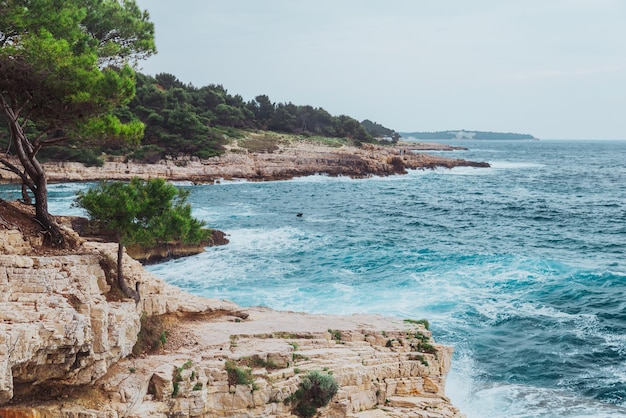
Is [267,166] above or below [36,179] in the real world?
below

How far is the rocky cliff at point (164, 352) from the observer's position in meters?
9.66

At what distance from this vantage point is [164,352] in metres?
12.7

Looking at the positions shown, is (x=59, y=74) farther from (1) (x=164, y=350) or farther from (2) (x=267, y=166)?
(2) (x=267, y=166)

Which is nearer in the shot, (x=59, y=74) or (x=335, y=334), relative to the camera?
(x=59, y=74)

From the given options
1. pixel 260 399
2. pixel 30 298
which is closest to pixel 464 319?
pixel 260 399

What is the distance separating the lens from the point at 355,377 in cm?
1284

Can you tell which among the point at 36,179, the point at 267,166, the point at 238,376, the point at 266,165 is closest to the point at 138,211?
the point at 36,179

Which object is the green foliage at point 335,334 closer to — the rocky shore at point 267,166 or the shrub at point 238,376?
the shrub at point 238,376

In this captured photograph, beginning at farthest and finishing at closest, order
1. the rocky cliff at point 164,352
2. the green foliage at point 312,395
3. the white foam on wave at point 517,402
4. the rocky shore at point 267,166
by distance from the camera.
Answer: the rocky shore at point 267,166 < the white foam on wave at point 517,402 < the green foliage at point 312,395 < the rocky cliff at point 164,352

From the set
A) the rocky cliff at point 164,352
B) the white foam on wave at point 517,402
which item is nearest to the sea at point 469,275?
the white foam on wave at point 517,402

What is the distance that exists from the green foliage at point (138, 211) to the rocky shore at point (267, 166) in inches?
1771

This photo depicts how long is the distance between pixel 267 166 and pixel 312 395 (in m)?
66.0

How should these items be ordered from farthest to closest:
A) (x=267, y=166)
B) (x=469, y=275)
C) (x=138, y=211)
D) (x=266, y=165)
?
(x=266, y=165), (x=267, y=166), (x=469, y=275), (x=138, y=211)

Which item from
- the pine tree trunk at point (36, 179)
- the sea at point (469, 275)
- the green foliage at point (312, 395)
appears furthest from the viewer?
the sea at point (469, 275)
